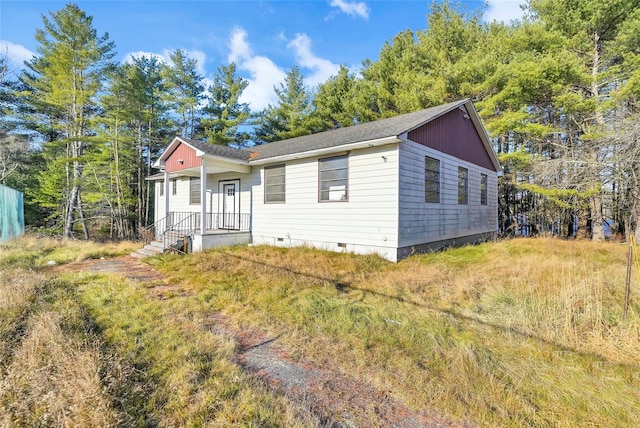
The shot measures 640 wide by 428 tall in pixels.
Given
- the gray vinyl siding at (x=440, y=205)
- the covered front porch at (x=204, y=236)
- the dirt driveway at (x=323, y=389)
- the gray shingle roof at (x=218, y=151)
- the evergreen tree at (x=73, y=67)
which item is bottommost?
the dirt driveway at (x=323, y=389)

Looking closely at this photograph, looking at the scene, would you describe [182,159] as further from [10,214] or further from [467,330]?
[467,330]

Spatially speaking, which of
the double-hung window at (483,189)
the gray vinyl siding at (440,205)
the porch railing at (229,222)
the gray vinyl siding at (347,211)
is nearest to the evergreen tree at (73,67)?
the porch railing at (229,222)

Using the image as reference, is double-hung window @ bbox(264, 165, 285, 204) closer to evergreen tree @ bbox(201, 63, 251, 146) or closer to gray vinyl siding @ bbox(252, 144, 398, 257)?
gray vinyl siding @ bbox(252, 144, 398, 257)

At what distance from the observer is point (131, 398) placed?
227cm

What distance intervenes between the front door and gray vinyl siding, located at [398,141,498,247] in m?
7.01

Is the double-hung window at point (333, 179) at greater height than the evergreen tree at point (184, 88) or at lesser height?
lesser

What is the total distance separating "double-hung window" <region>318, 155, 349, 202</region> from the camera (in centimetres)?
862

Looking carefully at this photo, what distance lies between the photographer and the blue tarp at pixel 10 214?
11.3m

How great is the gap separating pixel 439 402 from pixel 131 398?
8.17 feet

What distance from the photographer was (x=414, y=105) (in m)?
15.4

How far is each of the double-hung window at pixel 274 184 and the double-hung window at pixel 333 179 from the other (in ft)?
5.67

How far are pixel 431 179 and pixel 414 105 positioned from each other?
811cm

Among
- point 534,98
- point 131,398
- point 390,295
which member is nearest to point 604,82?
point 534,98

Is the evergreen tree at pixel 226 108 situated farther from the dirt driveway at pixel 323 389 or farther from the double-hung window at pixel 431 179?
the dirt driveway at pixel 323 389
